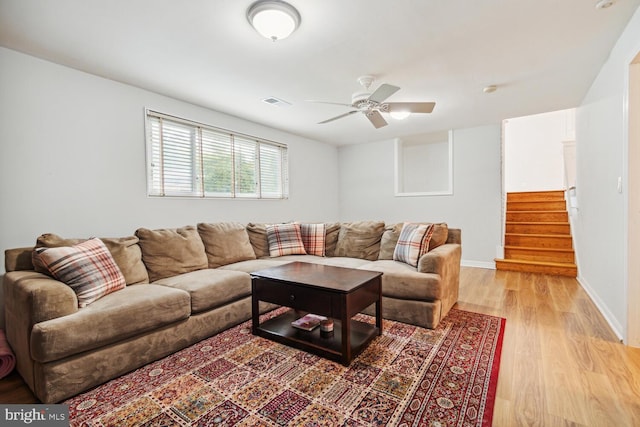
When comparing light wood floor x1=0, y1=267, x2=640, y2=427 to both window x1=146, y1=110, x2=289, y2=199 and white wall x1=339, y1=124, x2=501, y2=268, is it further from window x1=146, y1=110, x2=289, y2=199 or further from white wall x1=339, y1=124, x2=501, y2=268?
window x1=146, y1=110, x2=289, y2=199

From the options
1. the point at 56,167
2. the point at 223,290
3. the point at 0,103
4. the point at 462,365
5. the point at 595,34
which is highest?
the point at 595,34

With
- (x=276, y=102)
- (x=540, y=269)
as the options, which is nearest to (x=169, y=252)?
(x=276, y=102)

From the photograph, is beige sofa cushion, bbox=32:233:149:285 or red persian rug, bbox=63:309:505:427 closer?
red persian rug, bbox=63:309:505:427

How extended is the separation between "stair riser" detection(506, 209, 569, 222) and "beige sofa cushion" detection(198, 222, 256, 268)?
4.95 metres

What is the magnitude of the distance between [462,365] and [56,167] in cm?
358

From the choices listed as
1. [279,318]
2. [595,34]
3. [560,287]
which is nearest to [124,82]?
[279,318]

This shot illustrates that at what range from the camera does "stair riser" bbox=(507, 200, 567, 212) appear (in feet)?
17.6

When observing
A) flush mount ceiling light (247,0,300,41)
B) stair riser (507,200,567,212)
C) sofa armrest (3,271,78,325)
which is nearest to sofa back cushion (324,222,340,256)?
flush mount ceiling light (247,0,300,41)

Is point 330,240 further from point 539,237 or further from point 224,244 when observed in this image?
point 539,237

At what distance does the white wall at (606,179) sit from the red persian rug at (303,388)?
1.26 metres

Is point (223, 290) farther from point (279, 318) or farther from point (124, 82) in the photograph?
point (124, 82)

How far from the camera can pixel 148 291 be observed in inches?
85.3

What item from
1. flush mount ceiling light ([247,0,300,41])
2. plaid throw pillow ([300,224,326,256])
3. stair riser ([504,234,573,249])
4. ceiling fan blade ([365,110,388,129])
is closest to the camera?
flush mount ceiling light ([247,0,300,41])

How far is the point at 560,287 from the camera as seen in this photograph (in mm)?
3727
